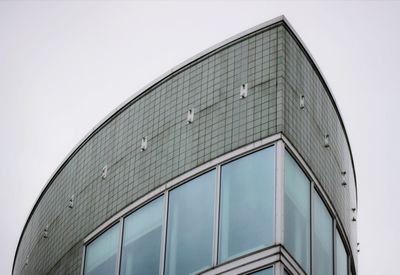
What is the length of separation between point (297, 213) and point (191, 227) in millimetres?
2786

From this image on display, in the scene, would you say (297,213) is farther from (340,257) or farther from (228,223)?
(340,257)

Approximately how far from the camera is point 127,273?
30.0 meters

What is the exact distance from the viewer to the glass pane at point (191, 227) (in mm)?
27703

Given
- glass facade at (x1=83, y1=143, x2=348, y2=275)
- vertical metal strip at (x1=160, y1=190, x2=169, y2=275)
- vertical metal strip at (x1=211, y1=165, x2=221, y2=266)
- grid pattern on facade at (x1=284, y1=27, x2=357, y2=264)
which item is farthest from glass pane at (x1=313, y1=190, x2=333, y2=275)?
vertical metal strip at (x1=160, y1=190, x2=169, y2=275)

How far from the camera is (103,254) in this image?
31.5 m

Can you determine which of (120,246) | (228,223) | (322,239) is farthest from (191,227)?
(322,239)

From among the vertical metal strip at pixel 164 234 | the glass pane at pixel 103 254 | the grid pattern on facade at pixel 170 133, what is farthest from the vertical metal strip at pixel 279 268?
the glass pane at pixel 103 254

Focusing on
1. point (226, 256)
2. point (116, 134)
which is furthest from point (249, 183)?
point (116, 134)

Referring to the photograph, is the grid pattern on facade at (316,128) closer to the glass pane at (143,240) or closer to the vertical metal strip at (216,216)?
the vertical metal strip at (216,216)

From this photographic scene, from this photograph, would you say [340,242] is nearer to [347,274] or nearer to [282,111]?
[347,274]

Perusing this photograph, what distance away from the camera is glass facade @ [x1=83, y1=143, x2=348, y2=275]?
88.4 feet

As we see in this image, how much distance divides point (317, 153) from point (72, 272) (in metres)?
8.50

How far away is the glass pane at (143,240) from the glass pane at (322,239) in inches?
163

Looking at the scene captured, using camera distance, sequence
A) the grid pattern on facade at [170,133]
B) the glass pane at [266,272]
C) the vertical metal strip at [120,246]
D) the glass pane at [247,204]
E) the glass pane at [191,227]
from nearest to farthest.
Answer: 1. the glass pane at [266,272]
2. the glass pane at [247,204]
3. the glass pane at [191,227]
4. the grid pattern on facade at [170,133]
5. the vertical metal strip at [120,246]
